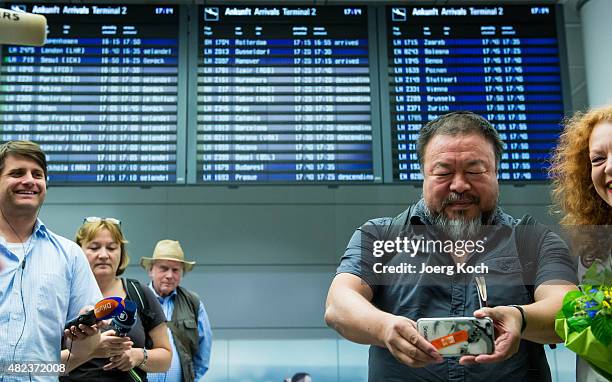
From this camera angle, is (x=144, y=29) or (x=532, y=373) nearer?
(x=532, y=373)

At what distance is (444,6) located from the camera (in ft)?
12.4

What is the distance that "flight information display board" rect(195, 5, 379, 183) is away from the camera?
3.63m

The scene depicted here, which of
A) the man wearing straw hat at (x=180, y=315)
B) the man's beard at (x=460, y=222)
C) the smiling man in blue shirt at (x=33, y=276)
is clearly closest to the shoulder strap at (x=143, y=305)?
the smiling man in blue shirt at (x=33, y=276)

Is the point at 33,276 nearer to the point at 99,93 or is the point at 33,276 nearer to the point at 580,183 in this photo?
the point at 580,183

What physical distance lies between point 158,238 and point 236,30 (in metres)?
1.18

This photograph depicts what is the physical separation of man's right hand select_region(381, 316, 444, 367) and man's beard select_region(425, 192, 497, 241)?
0.17 m

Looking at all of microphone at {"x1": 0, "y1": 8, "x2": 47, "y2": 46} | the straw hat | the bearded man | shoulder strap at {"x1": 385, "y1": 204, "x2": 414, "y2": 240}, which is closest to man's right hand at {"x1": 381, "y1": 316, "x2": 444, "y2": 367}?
the bearded man

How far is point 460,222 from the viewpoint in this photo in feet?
3.42

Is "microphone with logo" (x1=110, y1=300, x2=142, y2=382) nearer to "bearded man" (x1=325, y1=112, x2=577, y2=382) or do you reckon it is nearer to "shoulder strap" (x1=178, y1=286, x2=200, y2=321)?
"bearded man" (x1=325, y1=112, x2=577, y2=382)

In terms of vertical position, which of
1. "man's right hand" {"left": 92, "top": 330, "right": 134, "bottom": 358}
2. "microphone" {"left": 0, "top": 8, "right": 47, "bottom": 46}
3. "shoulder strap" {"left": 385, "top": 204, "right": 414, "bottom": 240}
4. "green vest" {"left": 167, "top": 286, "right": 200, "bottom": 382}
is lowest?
"green vest" {"left": 167, "top": 286, "right": 200, "bottom": 382}

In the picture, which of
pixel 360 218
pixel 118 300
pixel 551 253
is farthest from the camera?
pixel 360 218

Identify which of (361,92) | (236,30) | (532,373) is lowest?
(532,373)

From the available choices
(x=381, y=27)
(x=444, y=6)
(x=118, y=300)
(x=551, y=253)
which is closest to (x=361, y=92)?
(x=381, y=27)

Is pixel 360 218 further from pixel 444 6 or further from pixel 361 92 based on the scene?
pixel 444 6
